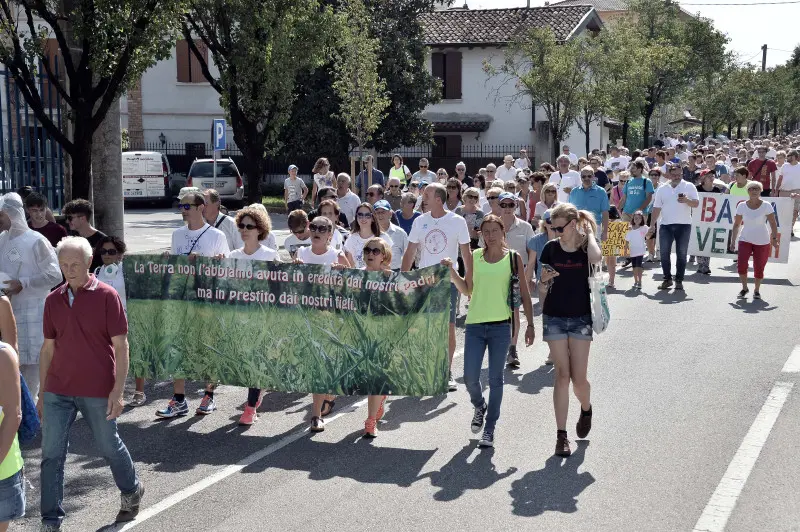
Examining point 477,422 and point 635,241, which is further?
point 635,241

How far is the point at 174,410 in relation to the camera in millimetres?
8969

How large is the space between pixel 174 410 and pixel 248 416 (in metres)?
0.69

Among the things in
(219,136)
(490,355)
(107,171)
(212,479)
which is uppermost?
(219,136)

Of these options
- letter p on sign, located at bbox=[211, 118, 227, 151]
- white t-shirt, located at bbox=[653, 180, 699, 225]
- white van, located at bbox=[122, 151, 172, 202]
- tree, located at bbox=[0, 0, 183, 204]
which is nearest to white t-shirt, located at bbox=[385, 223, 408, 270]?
tree, located at bbox=[0, 0, 183, 204]

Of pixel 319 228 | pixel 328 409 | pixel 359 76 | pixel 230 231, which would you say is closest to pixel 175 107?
pixel 359 76

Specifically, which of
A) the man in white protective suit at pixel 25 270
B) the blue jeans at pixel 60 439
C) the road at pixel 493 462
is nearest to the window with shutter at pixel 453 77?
the road at pixel 493 462

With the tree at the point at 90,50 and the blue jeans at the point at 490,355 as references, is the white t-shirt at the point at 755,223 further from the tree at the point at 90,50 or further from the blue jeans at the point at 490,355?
the tree at the point at 90,50

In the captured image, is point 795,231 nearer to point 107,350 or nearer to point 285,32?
point 285,32

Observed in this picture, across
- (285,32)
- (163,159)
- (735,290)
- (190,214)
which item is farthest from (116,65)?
(163,159)

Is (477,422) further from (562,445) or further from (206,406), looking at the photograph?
(206,406)

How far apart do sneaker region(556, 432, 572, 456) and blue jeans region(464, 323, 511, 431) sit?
50 centimetres

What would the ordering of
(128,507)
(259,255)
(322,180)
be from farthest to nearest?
1. (322,180)
2. (259,255)
3. (128,507)

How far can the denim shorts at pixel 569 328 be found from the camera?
777 centimetres

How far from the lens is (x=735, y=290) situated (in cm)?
1609
